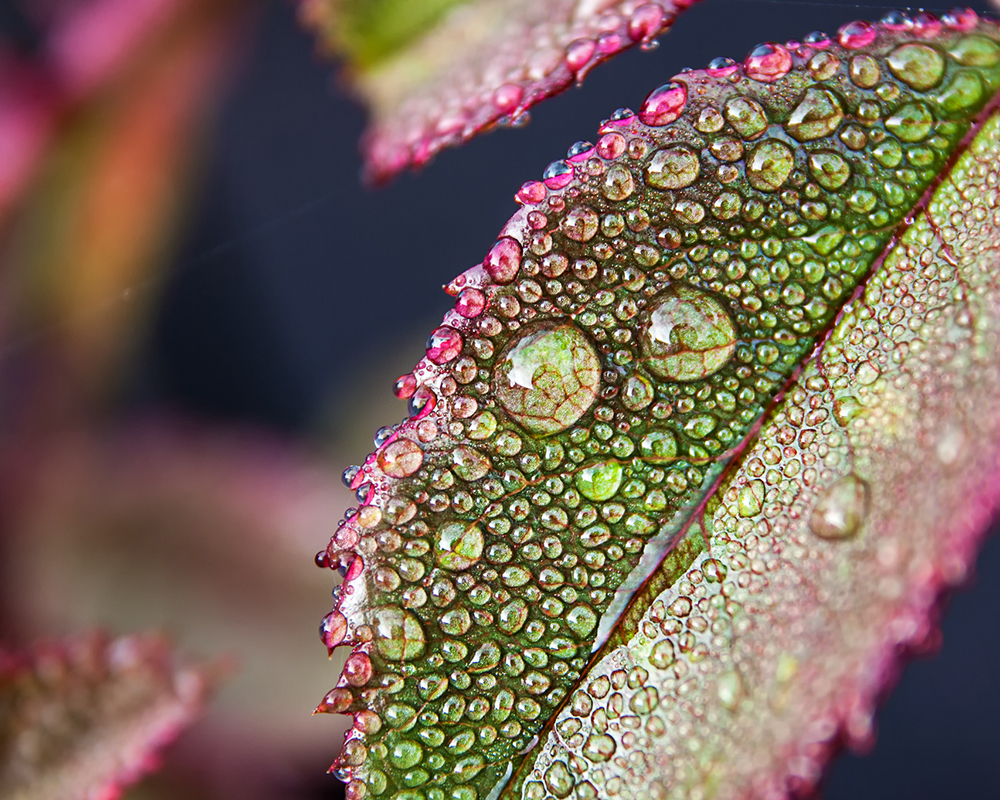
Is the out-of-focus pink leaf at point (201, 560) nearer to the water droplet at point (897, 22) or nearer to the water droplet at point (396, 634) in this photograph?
the water droplet at point (396, 634)

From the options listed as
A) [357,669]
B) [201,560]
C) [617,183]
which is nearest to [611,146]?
[617,183]

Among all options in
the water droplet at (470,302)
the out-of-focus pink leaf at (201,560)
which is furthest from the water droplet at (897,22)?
the out-of-focus pink leaf at (201,560)

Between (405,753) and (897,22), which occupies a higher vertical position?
(897,22)

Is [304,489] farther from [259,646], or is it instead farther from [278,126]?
[278,126]

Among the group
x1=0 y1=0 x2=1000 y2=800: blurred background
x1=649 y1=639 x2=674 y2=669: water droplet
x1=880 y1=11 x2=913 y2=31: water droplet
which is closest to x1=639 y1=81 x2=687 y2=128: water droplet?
x1=880 y1=11 x2=913 y2=31: water droplet

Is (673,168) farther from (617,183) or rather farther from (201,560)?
(201,560)

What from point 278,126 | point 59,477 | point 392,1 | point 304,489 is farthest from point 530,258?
point 278,126
